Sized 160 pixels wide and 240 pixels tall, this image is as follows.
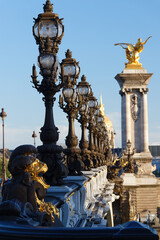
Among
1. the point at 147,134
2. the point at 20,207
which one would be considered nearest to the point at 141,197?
the point at 147,134

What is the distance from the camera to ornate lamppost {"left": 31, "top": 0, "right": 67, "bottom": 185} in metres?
10.3

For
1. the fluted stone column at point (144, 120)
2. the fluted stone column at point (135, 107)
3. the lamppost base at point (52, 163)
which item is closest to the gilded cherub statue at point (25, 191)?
the lamppost base at point (52, 163)

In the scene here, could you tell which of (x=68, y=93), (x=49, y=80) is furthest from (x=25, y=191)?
(x=68, y=93)

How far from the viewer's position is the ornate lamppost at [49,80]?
10.3 m

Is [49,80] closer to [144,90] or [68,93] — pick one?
[68,93]

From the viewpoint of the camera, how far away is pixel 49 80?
35.1 ft

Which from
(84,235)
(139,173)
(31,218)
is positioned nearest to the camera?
(84,235)

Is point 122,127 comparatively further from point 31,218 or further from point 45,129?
point 31,218

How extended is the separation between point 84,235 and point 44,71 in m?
8.07

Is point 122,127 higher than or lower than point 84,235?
higher

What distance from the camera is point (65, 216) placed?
8.87m

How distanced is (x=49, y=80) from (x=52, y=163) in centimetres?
175

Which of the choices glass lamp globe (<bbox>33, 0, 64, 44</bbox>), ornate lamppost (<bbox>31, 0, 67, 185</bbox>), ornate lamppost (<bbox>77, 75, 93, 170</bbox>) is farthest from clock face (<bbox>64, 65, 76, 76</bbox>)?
ornate lamppost (<bbox>77, 75, 93, 170</bbox>)

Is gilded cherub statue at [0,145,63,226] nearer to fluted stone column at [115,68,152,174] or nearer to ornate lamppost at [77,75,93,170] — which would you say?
ornate lamppost at [77,75,93,170]
